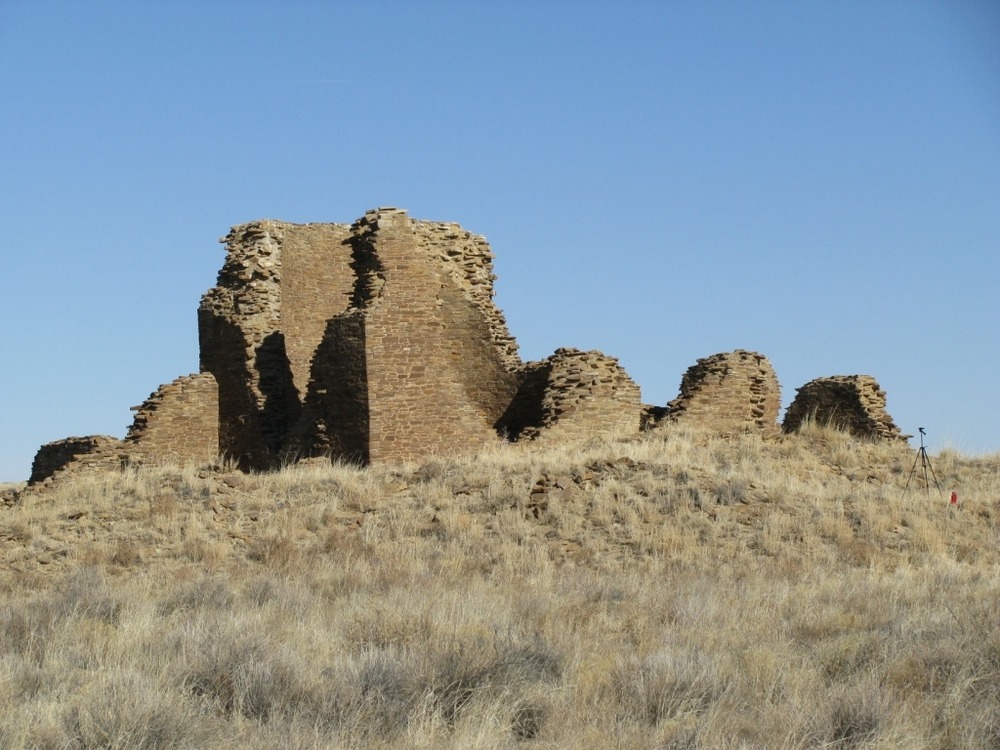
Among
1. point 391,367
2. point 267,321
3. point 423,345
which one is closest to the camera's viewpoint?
point 391,367

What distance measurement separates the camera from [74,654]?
10.2 m

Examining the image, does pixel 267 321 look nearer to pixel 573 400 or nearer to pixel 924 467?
pixel 573 400

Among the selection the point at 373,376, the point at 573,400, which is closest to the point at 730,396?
the point at 573,400

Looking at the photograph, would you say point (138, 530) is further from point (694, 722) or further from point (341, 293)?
point (694, 722)

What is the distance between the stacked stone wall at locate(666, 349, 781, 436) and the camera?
2475 centimetres

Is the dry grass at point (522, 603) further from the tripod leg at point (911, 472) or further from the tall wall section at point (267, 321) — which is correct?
the tall wall section at point (267, 321)

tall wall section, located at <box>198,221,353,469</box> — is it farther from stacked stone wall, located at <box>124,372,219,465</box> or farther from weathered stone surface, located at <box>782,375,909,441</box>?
weathered stone surface, located at <box>782,375,909,441</box>

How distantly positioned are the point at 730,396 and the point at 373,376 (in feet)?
23.0

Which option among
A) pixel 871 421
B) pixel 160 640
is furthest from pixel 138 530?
pixel 871 421

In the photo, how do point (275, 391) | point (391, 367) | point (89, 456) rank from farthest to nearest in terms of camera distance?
1. point (275, 391)
2. point (89, 456)
3. point (391, 367)

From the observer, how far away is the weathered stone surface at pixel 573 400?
23.0m

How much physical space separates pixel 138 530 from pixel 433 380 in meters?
6.06

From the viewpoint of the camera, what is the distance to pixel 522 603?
12.9 meters

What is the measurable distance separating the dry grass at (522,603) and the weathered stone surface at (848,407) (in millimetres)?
1531
